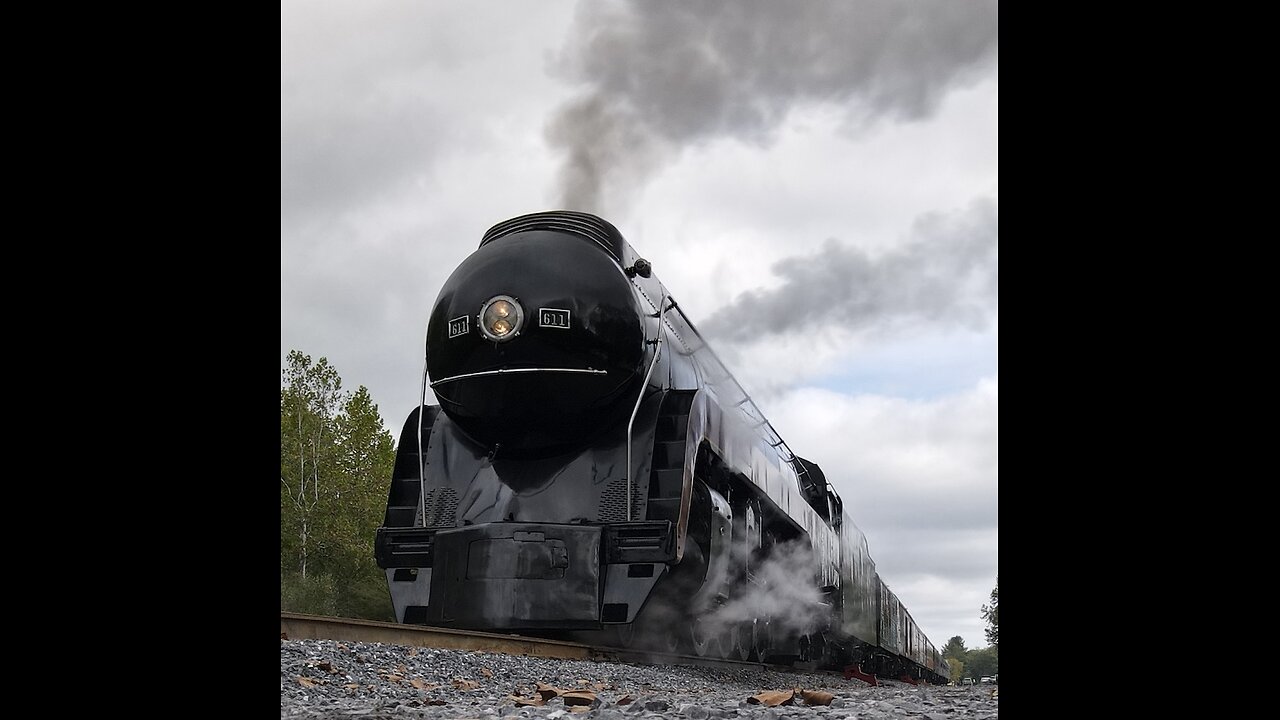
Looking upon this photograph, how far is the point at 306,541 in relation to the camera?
2195 centimetres

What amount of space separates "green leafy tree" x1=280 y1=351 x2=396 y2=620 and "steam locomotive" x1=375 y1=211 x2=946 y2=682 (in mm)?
14642

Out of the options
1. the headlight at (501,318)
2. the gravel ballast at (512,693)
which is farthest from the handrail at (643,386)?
the gravel ballast at (512,693)

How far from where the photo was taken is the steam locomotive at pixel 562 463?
6.62 m

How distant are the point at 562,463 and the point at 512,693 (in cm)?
249

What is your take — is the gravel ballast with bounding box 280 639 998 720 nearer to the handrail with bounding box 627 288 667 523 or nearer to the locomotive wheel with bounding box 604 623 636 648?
the locomotive wheel with bounding box 604 623 636 648

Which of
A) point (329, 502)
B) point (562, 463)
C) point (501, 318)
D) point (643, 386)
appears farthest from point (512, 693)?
point (329, 502)

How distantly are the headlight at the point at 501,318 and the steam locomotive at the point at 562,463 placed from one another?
0.03ft

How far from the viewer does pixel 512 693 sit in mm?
4828

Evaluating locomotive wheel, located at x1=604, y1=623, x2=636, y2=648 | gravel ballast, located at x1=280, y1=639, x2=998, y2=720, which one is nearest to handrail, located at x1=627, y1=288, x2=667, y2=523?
locomotive wheel, located at x1=604, y1=623, x2=636, y2=648

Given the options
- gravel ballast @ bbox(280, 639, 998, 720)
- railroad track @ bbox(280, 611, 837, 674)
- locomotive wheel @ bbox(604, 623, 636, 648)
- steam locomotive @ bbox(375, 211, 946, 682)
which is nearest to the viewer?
gravel ballast @ bbox(280, 639, 998, 720)

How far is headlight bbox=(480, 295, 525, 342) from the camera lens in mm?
6984
